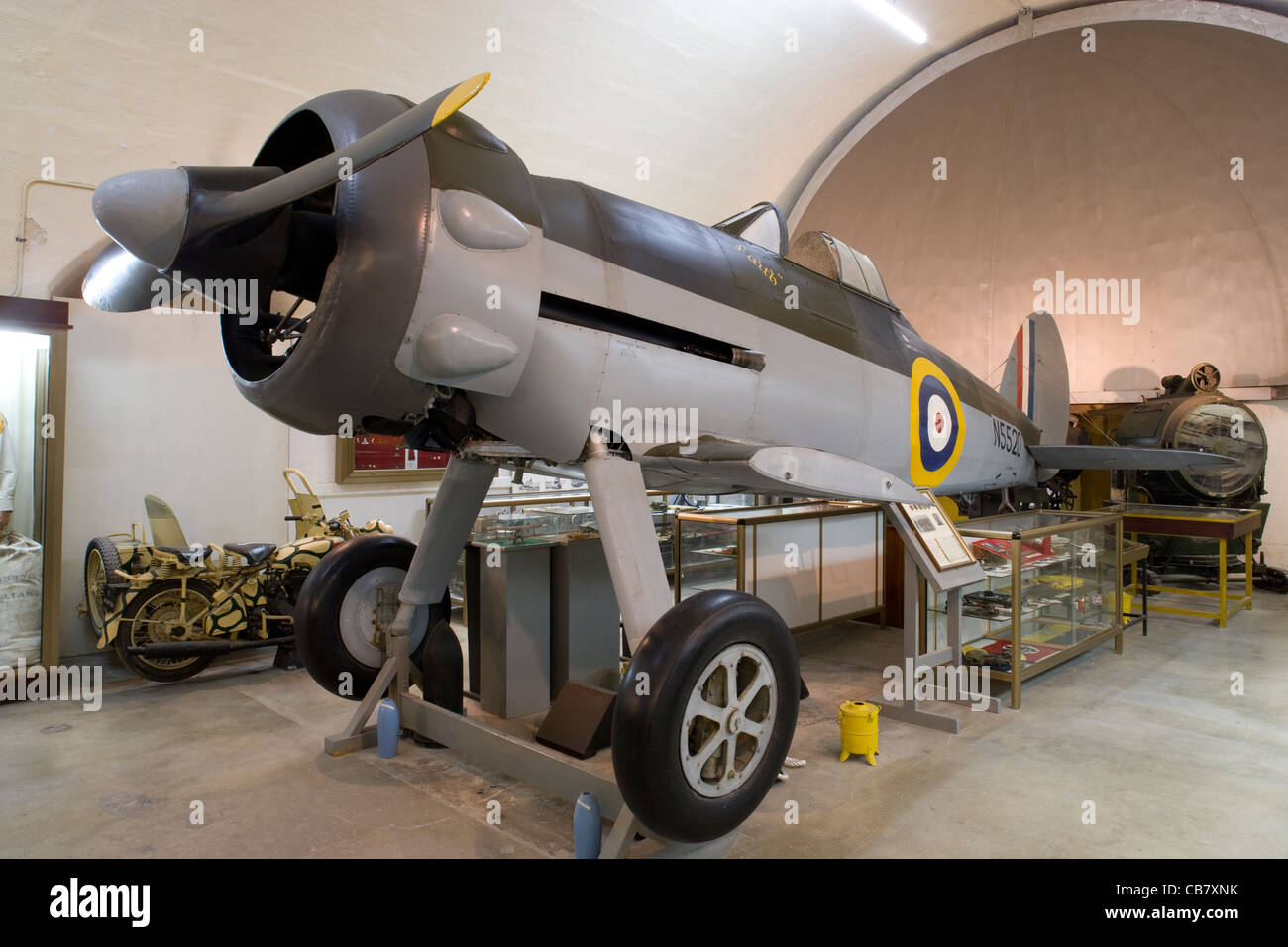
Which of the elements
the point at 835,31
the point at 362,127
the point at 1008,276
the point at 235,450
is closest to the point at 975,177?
the point at 1008,276

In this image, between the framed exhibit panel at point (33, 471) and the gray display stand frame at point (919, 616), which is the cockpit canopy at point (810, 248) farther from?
the framed exhibit panel at point (33, 471)

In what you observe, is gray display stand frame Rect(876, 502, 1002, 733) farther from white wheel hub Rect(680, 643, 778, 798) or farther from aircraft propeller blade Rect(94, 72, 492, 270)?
aircraft propeller blade Rect(94, 72, 492, 270)

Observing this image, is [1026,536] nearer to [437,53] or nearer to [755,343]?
[755,343]

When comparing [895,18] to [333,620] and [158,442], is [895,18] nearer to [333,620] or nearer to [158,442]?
[158,442]

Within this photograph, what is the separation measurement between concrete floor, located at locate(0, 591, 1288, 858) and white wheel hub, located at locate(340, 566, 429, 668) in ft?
1.71

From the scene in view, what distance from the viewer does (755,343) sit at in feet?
10.3

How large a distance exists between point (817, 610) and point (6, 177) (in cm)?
629

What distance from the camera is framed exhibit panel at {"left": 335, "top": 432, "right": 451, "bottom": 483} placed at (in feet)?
23.2

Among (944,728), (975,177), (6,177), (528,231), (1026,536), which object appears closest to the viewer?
(528,231)

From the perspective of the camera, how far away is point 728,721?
240cm

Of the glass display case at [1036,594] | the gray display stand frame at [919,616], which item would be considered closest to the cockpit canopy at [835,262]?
the gray display stand frame at [919,616]

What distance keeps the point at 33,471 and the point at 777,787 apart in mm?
5018

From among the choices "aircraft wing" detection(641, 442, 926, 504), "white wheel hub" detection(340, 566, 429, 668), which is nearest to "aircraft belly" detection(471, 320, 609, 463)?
"aircraft wing" detection(641, 442, 926, 504)
